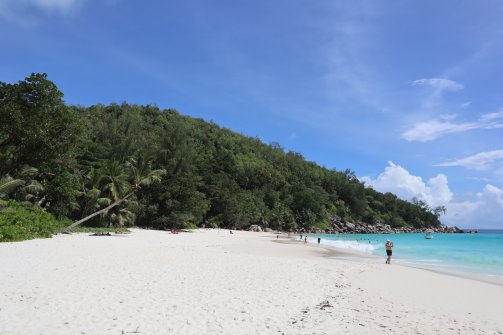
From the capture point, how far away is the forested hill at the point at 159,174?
21281mm

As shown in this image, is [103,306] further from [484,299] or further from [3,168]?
[3,168]

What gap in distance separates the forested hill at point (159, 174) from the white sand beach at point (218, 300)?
9508 millimetres

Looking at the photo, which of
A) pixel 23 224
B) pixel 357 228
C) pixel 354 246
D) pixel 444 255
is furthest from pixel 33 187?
pixel 357 228

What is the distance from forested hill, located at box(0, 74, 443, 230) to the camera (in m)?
21.3

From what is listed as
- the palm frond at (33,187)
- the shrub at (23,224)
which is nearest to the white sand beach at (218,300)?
the shrub at (23,224)

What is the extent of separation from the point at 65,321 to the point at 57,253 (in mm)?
9801

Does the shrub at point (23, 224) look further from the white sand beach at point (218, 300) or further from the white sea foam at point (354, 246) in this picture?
the white sea foam at point (354, 246)

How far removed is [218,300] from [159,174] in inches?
1268

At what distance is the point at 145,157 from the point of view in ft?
132

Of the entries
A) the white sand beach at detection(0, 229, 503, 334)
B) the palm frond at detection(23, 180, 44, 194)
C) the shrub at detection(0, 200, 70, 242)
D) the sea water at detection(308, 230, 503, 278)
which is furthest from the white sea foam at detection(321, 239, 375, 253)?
the palm frond at detection(23, 180, 44, 194)

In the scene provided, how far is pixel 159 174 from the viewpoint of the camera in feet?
129

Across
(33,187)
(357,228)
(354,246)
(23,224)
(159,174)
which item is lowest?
(354,246)

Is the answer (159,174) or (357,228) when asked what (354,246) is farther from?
(357,228)

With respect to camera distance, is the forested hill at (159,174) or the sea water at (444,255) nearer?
the forested hill at (159,174)
